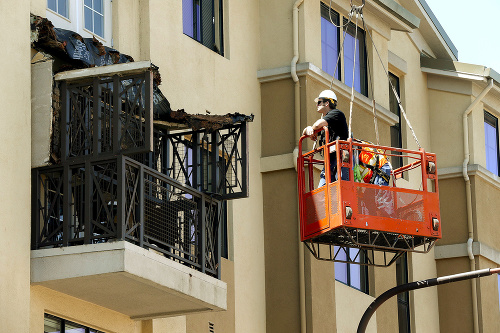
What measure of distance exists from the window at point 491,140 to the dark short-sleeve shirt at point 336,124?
11.8 metres

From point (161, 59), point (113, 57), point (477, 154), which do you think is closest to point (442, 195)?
point (477, 154)

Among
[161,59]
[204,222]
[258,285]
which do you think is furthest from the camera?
[258,285]

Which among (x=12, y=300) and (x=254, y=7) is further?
(x=254, y=7)

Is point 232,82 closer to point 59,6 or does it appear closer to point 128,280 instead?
point 59,6

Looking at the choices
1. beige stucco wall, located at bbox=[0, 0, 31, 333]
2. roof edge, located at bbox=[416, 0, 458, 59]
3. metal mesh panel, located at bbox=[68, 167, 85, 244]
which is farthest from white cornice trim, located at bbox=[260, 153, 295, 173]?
roof edge, located at bbox=[416, 0, 458, 59]

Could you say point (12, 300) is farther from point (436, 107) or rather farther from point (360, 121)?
point (436, 107)

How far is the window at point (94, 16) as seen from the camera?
18328mm

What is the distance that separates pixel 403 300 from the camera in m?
26.3

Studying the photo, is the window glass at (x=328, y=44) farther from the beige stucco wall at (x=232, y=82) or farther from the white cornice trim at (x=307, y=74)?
the beige stucco wall at (x=232, y=82)

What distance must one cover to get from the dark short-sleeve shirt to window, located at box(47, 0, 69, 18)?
12.5 ft

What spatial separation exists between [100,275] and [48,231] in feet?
3.39

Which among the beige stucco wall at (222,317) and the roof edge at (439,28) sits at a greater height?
the roof edge at (439,28)

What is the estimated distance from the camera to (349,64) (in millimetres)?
24688

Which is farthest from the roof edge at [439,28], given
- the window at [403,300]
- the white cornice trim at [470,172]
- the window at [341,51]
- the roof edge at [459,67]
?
the window at [403,300]
